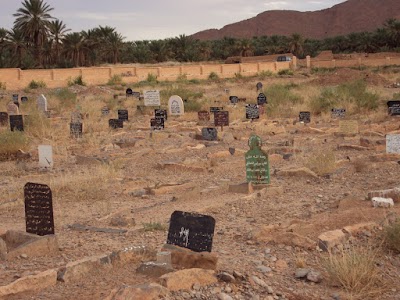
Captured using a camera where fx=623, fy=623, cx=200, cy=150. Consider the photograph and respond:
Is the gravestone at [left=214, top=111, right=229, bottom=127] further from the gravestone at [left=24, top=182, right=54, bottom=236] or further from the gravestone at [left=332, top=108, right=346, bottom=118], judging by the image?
the gravestone at [left=24, top=182, right=54, bottom=236]

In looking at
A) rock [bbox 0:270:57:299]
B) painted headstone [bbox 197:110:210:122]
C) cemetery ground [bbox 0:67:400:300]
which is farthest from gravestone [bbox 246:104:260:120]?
rock [bbox 0:270:57:299]

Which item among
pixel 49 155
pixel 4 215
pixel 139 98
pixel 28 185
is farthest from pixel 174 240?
pixel 139 98

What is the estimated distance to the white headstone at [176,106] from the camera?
23962 mm

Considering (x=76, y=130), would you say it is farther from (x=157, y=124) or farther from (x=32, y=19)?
(x=32, y=19)

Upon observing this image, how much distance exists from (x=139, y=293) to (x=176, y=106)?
1970 centimetres

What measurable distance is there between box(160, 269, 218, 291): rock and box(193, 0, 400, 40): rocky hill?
136 m

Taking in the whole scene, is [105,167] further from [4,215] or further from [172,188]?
[4,215]

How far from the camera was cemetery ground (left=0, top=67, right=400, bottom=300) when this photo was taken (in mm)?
5270

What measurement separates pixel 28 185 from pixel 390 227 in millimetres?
3996

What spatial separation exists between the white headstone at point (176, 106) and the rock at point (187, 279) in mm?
18935

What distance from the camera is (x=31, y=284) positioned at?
16.7ft

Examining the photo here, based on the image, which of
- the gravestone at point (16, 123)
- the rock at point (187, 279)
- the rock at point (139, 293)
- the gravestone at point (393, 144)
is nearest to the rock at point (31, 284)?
the rock at point (139, 293)

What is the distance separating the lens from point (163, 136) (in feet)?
57.6

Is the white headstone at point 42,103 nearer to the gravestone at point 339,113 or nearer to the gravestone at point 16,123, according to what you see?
the gravestone at point 16,123
